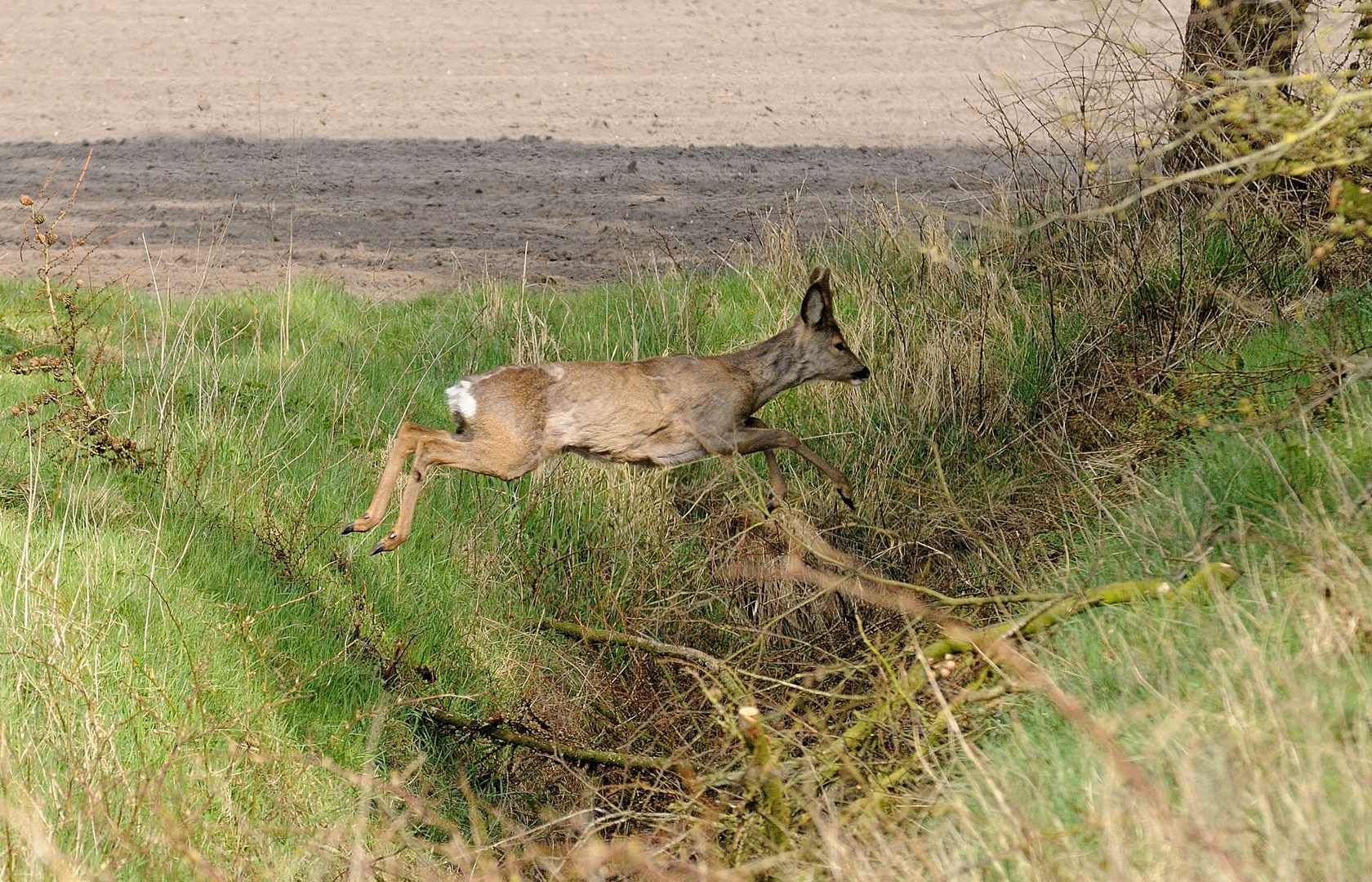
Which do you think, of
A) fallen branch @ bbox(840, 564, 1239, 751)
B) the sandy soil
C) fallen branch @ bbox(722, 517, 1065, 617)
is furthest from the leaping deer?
the sandy soil

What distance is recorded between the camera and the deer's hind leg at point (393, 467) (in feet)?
18.3

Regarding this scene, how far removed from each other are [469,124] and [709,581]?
810cm

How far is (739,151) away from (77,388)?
7535mm

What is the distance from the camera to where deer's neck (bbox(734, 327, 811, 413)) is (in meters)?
6.71

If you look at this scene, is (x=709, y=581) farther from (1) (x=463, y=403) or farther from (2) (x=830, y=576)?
(1) (x=463, y=403)

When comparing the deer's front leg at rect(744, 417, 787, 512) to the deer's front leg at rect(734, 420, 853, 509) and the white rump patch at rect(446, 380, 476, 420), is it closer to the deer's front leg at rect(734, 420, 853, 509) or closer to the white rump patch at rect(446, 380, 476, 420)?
the deer's front leg at rect(734, 420, 853, 509)

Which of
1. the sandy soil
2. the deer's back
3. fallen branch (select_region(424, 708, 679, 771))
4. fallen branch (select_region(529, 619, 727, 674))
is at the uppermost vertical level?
the sandy soil

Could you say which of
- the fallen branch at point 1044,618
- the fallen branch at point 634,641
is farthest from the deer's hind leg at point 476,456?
the fallen branch at point 1044,618

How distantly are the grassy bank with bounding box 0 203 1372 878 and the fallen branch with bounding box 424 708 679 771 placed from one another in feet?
0.24

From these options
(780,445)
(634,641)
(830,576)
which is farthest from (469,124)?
(634,641)

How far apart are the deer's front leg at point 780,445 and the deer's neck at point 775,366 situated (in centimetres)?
25

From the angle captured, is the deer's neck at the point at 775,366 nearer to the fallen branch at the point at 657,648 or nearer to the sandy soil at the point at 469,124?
the fallen branch at the point at 657,648

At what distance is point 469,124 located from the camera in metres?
13.5

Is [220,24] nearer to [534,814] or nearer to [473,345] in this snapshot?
[473,345]
